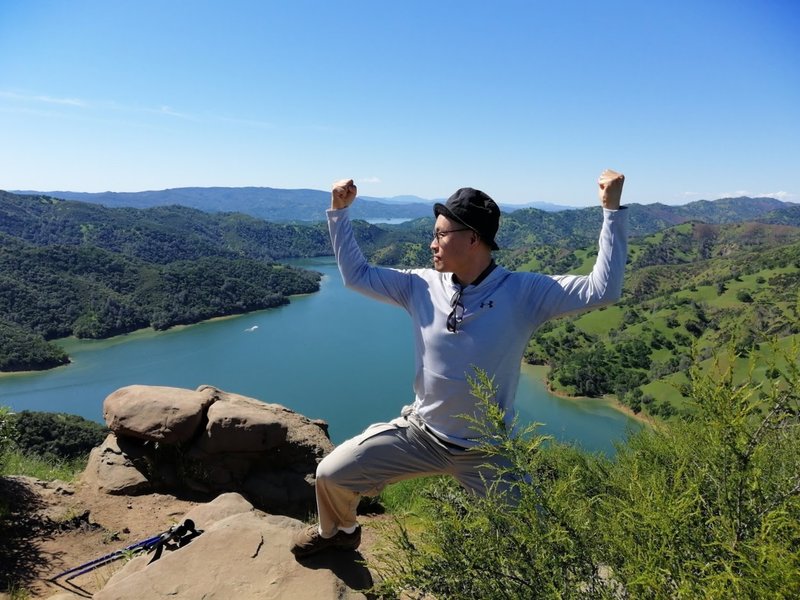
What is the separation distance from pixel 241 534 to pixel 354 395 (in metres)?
41.5

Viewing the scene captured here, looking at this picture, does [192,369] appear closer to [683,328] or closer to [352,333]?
[352,333]

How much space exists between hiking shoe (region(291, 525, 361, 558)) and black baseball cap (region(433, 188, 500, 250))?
5.43ft

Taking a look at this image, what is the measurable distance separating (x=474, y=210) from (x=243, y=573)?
85.0 inches

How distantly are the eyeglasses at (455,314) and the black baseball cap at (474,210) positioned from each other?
0.28 m

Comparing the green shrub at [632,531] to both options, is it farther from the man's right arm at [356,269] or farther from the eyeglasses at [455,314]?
the man's right arm at [356,269]

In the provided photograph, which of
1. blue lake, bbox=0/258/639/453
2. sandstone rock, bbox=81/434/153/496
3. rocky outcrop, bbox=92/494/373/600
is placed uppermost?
rocky outcrop, bbox=92/494/373/600

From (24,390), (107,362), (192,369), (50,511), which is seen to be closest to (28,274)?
(107,362)

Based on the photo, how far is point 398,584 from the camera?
1.61m

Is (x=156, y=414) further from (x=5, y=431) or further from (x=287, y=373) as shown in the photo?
(x=287, y=373)

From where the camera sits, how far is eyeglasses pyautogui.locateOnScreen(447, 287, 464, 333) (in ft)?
7.10

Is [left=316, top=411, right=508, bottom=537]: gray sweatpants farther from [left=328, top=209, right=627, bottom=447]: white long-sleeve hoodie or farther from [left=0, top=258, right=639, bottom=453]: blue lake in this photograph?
[left=0, top=258, right=639, bottom=453]: blue lake

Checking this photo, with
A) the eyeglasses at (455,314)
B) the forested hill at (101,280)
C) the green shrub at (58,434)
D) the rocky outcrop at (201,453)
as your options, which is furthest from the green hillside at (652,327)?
the forested hill at (101,280)

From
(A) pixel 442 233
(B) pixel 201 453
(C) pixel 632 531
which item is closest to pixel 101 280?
(B) pixel 201 453

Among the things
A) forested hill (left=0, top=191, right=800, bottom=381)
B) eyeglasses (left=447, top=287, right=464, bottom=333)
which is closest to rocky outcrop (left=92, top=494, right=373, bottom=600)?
eyeglasses (left=447, top=287, right=464, bottom=333)
